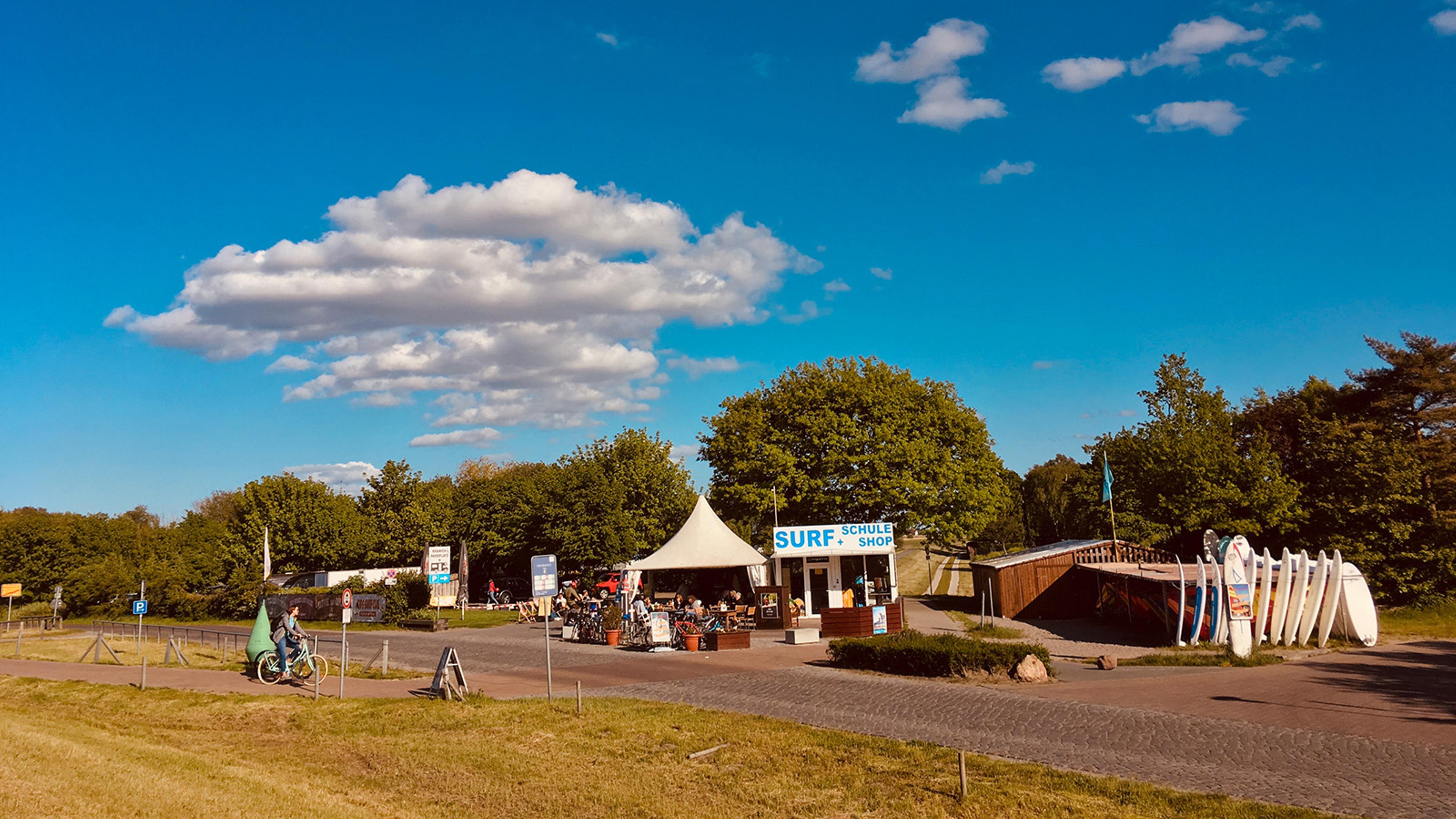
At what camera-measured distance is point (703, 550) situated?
29250mm

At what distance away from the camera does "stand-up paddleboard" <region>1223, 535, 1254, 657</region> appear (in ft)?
65.8

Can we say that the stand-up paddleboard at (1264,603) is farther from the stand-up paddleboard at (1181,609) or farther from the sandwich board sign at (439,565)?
the sandwich board sign at (439,565)

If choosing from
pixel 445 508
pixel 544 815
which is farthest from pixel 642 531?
pixel 544 815

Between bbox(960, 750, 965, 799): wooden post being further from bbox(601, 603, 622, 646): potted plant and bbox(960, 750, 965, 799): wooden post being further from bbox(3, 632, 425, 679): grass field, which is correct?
bbox(601, 603, 622, 646): potted plant

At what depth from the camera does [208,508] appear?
5153 inches

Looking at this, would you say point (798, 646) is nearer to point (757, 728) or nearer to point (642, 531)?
Answer: point (757, 728)

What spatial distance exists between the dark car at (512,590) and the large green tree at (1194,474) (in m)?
27.8

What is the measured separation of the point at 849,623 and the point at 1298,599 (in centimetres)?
1076

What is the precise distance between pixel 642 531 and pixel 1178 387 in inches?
995

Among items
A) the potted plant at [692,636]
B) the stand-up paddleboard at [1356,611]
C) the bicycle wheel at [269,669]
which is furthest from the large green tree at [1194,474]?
the bicycle wheel at [269,669]

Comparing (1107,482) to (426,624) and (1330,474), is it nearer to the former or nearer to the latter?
(1330,474)

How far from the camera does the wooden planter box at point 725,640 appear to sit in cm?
2328

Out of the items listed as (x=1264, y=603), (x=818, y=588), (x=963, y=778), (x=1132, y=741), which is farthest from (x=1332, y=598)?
(x=963, y=778)

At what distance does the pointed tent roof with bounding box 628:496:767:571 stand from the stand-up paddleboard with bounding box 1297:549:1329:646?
1461 cm
